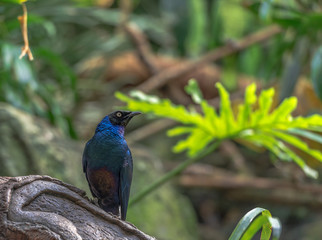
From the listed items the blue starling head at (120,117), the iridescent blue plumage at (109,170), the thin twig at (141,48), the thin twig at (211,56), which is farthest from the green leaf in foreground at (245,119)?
the thin twig at (141,48)

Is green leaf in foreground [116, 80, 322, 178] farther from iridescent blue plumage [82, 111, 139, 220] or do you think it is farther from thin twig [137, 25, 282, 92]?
thin twig [137, 25, 282, 92]

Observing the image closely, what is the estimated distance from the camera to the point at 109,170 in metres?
2.41

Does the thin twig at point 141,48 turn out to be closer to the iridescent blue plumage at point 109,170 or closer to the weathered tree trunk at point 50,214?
the iridescent blue plumage at point 109,170

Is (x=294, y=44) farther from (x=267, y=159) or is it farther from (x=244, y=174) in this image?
(x=267, y=159)

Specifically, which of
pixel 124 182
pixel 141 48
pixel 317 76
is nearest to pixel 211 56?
pixel 141 48

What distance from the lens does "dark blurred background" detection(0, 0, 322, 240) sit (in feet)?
14.7

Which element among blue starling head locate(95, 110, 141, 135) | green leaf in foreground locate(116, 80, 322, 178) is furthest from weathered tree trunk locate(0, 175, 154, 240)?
green leaf in foreground locate(116, 80, 322, 178)

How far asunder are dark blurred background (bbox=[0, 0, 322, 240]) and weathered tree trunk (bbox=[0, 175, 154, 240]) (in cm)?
216

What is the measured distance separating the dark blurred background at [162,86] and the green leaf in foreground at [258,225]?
6.37 feet

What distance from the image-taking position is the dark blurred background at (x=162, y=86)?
449 centimetres

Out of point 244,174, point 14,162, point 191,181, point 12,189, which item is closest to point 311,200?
point 244,174

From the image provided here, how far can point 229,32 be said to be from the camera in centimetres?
669

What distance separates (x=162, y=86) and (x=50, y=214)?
17.2 ft

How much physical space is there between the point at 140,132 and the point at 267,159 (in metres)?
2.07
